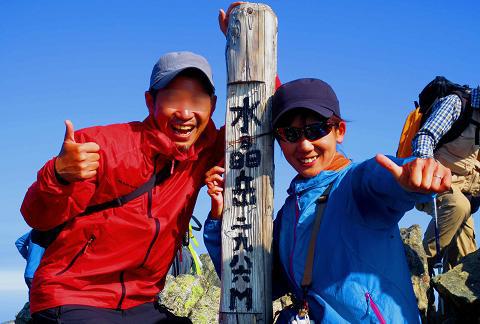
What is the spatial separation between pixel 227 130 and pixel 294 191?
999 millimetres

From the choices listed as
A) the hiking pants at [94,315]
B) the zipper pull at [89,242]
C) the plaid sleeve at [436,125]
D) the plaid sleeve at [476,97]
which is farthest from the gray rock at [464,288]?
the zipper pull at [89,242]

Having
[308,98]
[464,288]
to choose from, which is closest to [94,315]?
[308,98]

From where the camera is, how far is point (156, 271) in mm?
5621

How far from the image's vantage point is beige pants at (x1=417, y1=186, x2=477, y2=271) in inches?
367

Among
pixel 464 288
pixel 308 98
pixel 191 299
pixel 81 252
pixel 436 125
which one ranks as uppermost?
pixel 436 125

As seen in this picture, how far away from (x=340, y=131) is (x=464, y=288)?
391cm

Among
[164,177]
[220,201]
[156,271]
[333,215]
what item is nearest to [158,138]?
[164,177]

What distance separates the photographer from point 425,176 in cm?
367

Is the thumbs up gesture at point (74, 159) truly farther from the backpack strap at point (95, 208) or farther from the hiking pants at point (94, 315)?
the hiking pants at point (94, 315)

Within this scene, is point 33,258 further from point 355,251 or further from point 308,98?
point 355,251

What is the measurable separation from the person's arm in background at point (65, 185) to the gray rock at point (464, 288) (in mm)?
5149

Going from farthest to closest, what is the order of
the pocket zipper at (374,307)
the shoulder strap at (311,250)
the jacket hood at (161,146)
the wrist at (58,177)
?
the jacket hood at (161,146) → the wrist at (58,177) → the shoulder strap at (311,250) → the pocket zipper at (374,307)

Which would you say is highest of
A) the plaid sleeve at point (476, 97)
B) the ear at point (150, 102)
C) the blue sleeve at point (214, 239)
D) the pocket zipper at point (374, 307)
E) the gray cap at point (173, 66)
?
the plaid sleeve at point (476, 97)

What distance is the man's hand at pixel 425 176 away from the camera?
3.67 m
